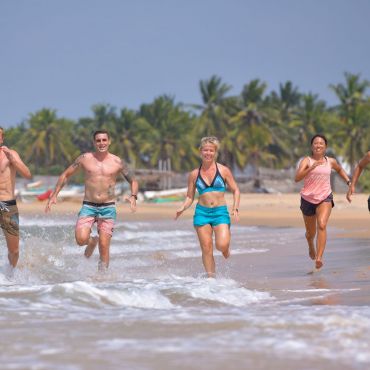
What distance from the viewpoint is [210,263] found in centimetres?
870

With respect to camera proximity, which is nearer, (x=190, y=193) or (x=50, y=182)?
(x=190, y=193)

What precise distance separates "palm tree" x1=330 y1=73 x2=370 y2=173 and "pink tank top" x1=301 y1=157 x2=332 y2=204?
5506 centimetres

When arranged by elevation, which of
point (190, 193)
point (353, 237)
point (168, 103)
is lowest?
point (353, 237)

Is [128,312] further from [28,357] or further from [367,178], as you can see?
[367,178]

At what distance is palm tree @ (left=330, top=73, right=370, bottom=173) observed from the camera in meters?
64.0

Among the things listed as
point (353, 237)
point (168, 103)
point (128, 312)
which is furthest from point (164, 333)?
point (168, 103)

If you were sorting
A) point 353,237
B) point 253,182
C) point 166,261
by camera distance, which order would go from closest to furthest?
point 166,261, point 353,237, point 253,182

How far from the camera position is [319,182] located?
386 inches

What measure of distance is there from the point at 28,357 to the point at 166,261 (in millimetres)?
8035

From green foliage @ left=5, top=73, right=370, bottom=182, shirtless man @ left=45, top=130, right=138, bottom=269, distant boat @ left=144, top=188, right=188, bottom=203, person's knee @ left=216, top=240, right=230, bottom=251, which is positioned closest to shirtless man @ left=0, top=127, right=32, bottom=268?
shirtless man @ left=45, top=130, right=138, bottom=269

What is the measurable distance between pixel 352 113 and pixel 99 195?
57854mm

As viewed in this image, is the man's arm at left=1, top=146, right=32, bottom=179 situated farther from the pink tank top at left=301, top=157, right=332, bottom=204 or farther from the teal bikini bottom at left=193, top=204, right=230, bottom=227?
the pink tank top at left=301, top=157, right=332, bottom=204

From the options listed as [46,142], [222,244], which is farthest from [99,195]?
[46,142]

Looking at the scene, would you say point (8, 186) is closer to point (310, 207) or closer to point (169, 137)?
point (310, 207)
